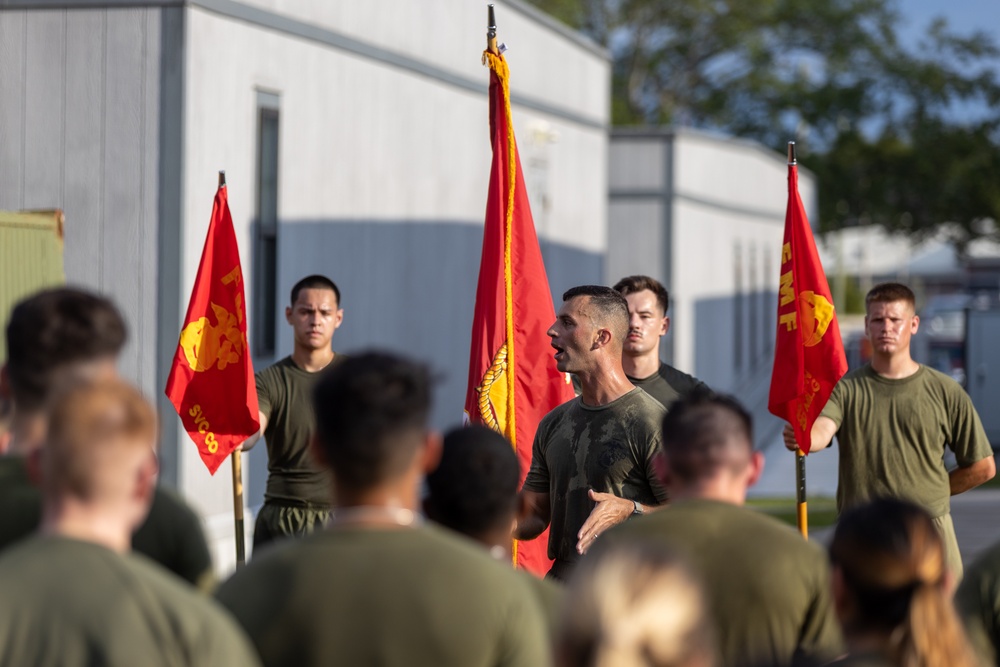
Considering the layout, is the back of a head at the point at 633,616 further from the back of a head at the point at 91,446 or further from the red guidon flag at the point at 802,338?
the red guidon flag at the point at 802,338

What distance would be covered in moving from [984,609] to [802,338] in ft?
13.0

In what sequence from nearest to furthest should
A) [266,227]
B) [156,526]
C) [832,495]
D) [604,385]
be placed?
[156,526] < [604,385] < [266,227] < [832,495]

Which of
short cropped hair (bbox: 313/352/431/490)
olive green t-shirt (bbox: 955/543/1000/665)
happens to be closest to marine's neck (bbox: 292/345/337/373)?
olive green t-shirt (bbox: 955/543/1000/665)

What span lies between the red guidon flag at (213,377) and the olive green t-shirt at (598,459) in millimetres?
1947

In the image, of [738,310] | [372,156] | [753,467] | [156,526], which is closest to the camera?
[156,526]

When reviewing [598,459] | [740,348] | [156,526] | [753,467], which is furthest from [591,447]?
[740,348]

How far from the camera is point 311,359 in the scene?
827 centimetres

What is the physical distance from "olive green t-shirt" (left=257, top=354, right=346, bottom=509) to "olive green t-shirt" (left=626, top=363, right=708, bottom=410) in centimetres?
159

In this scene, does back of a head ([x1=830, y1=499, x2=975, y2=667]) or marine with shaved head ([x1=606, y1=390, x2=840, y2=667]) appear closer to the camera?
back of a head ([x1=830, y1=499, x2=975, y2=667])

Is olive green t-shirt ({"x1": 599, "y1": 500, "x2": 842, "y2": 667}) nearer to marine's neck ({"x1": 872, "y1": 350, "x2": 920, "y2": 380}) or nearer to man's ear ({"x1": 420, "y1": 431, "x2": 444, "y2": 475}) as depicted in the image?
man's ear ({"x1": 420, "y1": 431, "x2": 444, "y2": 475})

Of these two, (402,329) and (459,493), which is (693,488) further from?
(402,329)

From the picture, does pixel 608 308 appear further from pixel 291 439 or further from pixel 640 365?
pixel 291 439

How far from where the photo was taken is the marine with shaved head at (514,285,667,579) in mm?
6238

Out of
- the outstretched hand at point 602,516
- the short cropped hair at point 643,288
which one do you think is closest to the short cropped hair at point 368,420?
the outstretched hand at point 602,516
